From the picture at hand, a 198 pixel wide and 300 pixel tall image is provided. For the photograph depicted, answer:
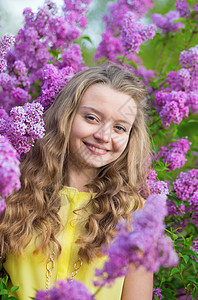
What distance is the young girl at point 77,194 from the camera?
1.48 metres

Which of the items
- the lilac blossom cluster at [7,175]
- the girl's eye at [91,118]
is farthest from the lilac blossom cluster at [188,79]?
the lilac blossom cluster at [7,175]

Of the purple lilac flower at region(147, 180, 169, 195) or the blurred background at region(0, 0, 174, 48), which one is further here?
the blurred background at region(0, 0, 174, 48)

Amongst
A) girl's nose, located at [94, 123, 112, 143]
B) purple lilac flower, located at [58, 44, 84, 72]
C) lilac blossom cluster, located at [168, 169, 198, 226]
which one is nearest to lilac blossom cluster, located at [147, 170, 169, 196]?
lilac blossom cluster, located at [168, 169, 198, 226]

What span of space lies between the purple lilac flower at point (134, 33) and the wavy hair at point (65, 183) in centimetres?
32

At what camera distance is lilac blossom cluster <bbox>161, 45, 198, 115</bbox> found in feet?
6.52

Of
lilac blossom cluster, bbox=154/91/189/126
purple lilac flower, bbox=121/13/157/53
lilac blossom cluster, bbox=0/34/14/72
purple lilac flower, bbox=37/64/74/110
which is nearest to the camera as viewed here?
lilac blossom cluster, bbox=0/34/14/72

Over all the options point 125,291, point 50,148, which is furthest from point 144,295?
point 50,148

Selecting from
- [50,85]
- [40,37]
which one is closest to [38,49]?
[40,37]

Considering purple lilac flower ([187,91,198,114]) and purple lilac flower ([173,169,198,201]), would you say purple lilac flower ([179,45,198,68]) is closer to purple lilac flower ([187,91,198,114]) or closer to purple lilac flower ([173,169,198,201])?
purple lilac flower ([187,91,198,114])

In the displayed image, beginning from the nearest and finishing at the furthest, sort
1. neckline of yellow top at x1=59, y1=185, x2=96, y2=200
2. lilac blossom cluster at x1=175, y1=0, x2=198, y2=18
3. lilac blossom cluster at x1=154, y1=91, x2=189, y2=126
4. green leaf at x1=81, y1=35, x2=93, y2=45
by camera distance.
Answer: neckline of yellow top at x1=59, y1=185, x2=96, y2=200 → lilac blossom cluster at x1=154, y1=91, x2=189, y2=126 → lilac blossom cluster at x1=175, y1=0, x2=198, y2=18 → green leaf at x1=81, y1=35, x2=93, y2=45

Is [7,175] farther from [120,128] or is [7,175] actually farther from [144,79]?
[144,79]

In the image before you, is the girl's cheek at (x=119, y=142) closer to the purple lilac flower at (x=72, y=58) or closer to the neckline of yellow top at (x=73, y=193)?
the neckline of yellow top at (x=73, y=193)

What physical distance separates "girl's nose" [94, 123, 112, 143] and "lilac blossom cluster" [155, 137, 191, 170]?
57 cm

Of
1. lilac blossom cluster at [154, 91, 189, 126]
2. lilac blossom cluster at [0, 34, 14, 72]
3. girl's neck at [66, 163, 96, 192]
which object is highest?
lilac blossom cluster at [154, 91, 189, 126]
